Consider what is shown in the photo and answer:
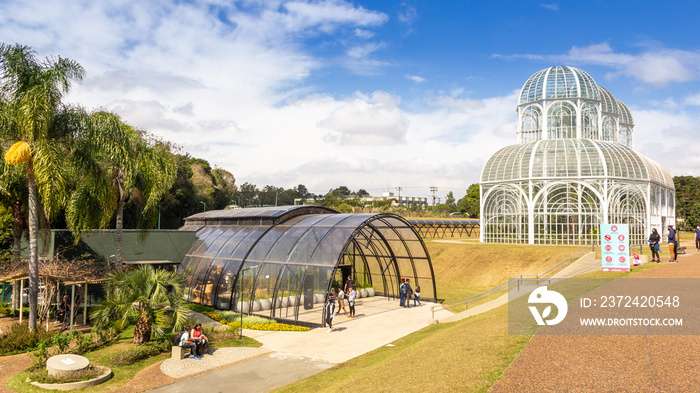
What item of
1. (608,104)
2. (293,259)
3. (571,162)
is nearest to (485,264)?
(571,162)

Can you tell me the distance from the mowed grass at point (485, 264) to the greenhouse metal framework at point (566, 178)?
151 inches

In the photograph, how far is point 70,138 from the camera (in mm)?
18469

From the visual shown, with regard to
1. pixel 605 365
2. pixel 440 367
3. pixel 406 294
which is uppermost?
pixel 605 365

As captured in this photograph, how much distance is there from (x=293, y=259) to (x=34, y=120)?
40.6 feet

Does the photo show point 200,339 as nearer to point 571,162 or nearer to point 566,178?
point 566,178

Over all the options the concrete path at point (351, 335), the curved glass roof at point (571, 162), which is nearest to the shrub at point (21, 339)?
the concrete path at point (351, 335)

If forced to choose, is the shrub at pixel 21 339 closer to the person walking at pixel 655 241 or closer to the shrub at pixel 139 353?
the shrub at pixel 139 353

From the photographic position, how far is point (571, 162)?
4019 centimetres

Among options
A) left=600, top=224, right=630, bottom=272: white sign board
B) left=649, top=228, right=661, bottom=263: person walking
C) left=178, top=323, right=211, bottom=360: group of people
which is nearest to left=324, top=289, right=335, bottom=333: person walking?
left=178, top=323, right=211, bottom=360: group of people

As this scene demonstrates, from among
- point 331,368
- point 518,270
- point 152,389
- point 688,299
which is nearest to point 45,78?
point 152,389

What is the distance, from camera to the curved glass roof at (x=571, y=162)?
39.5 meters

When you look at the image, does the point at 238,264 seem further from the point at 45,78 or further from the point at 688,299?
the point at 688,299

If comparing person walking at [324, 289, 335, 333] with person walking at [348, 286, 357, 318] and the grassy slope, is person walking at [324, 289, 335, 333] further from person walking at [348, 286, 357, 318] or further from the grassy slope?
the grassy slope

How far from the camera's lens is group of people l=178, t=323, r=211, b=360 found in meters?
16.1
